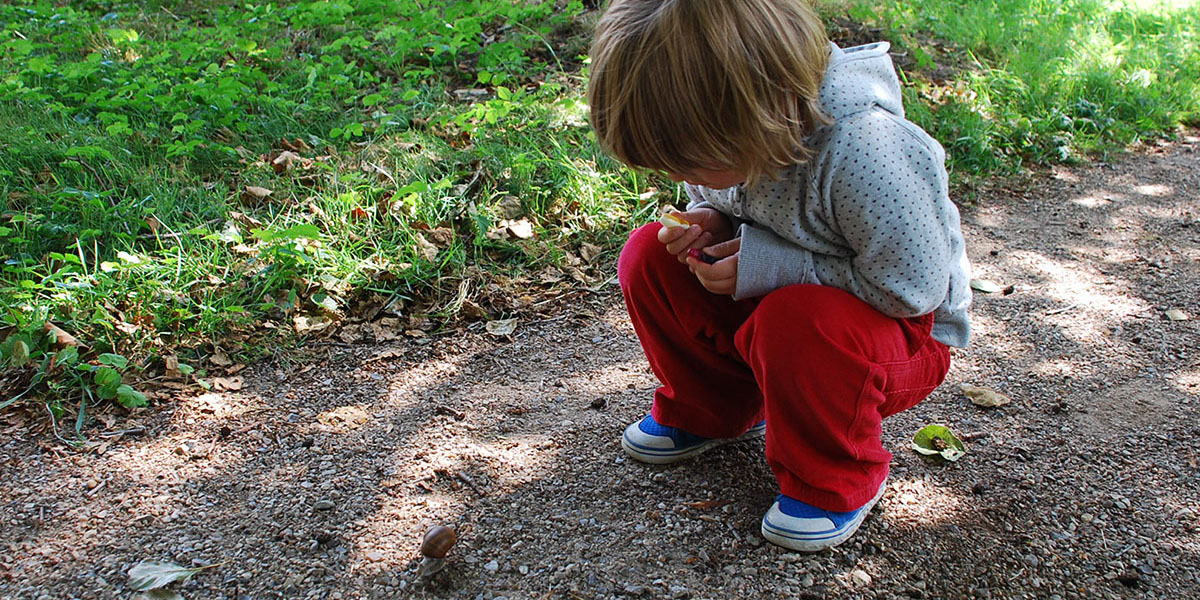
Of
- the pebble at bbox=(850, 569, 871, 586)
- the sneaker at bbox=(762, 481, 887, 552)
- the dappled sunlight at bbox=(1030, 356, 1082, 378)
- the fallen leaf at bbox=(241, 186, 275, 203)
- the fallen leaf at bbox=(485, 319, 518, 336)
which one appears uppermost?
the fallen leaf at bbox=(241, 186, 275, 203)

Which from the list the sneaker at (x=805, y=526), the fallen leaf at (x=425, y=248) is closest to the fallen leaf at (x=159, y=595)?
the sneaker at (x=805, y=526)

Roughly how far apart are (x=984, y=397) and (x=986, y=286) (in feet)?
2.42

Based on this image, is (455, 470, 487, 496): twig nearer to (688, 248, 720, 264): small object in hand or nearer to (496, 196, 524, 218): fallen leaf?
(688, 248, 720, 264): small object in hand

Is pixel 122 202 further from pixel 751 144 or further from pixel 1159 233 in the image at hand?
pixel 1159 233

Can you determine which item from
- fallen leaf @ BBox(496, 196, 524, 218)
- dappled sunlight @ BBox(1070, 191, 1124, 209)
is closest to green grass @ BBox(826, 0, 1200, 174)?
dappled sunlight @ BBox(1070, 191, 1124, 209)

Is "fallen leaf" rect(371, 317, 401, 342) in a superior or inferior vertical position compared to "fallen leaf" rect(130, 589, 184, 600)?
inferior

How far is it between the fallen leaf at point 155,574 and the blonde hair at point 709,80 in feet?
4.01

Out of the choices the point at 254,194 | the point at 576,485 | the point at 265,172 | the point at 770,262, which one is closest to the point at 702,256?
the point at 770,262

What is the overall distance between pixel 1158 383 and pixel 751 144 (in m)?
1.60

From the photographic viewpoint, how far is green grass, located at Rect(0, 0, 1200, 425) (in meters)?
2.65

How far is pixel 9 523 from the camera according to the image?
1.95 meters

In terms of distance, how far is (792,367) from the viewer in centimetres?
158

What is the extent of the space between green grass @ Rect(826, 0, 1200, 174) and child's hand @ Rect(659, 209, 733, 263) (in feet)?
7.64

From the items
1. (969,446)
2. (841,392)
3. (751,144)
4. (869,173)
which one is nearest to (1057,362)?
(969,446)
